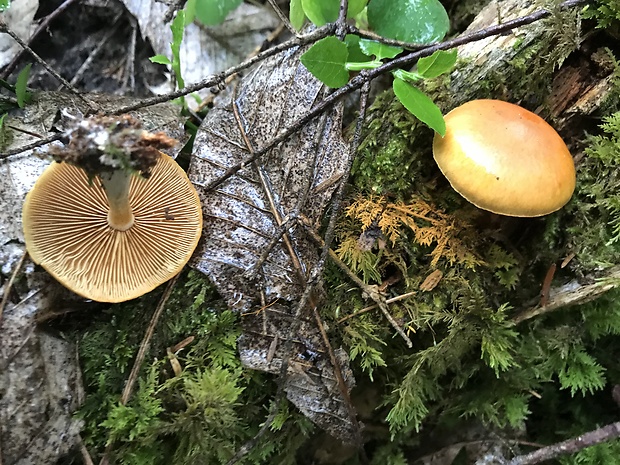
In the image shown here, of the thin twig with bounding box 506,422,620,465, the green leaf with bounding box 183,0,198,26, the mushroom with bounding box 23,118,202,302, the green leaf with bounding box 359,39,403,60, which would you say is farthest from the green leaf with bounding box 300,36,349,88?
the thin twig with bounding box 506,422,620,465

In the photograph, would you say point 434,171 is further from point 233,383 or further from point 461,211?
point 233,383

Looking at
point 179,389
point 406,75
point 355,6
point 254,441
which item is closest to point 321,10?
point 355,6

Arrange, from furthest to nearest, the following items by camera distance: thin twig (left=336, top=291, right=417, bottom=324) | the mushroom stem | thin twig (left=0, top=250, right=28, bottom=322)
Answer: thin twig (left=336, top=291, right=417, bottom=324) < thin twig (left=0, top=250, right=28, bottom=322) < the mushroom stem

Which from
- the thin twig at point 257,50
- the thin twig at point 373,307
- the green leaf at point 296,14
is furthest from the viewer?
the thin twig at point 257,50

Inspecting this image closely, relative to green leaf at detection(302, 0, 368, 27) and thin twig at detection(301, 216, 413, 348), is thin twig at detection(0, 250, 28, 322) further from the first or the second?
green leaf at detection(302, 0, 368, 27)

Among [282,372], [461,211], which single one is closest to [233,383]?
Answer: [282,372]

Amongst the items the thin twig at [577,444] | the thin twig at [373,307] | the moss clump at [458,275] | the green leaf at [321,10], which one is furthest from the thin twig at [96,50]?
the thin twig at [577,444]

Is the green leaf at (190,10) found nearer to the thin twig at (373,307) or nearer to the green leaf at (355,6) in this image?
the green leaf at (355,6)

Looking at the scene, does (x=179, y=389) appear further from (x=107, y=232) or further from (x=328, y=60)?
(x=328, y=60)
